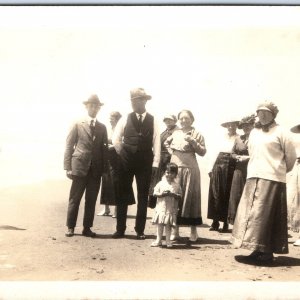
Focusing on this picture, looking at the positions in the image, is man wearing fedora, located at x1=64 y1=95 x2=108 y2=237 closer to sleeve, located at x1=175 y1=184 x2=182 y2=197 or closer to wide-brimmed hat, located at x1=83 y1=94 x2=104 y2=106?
wide-brimmed hat, located at x1=83 y1=94 x2=104 y2=106

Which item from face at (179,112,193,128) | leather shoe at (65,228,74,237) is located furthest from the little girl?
leather shoe at (65,228,74,237)

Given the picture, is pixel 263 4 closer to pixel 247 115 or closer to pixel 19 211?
pixel 247 115

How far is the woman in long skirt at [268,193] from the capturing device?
208 inches

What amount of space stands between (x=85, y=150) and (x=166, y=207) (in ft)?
4.25

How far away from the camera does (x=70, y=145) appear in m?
6.15

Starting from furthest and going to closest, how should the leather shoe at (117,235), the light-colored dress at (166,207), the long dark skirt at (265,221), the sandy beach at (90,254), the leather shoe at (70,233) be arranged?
the leather shoe at (117,235) → the leather shoe at (70,233) → the light-colored dress at (166,207) → the long dark skirt at (265,221) → the sandy beach at (90,254)

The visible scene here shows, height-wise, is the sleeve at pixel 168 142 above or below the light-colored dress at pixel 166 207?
above

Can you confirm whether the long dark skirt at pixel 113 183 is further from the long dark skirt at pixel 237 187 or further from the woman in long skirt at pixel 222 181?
the long dark skirt at pixel 237 187

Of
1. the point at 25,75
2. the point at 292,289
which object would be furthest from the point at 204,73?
the point at 292,289

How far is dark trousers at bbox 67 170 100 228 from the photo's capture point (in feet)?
20.0

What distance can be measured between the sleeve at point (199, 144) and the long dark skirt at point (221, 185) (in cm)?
113

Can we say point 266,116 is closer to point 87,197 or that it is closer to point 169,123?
point 169,123

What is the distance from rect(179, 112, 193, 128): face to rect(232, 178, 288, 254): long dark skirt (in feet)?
4.18

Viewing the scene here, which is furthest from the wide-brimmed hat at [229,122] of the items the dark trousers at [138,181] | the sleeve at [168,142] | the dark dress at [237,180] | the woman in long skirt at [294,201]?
the dark trousers at [138,181]
